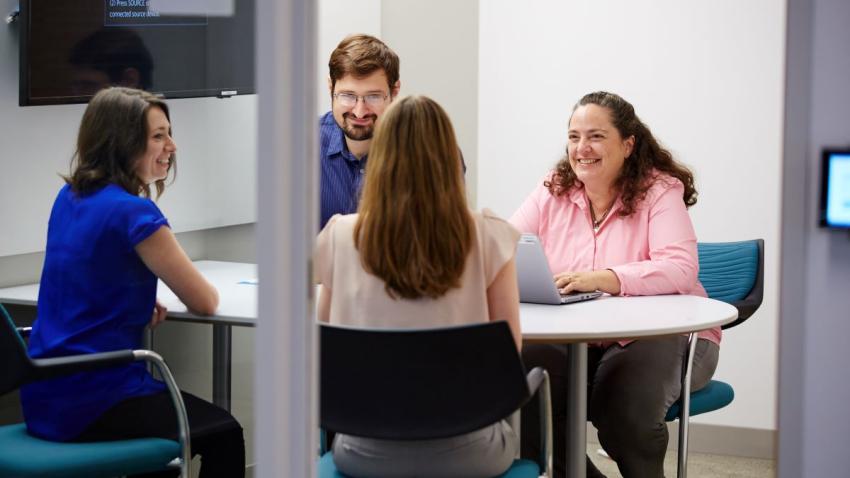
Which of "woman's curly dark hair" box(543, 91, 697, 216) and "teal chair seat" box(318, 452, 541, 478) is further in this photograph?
"woman's curly dark hair" box(543, 91, 697, 216)

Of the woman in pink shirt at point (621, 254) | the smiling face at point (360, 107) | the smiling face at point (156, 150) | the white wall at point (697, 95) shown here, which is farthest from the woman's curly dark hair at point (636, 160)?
the smiling face at point (156, 150)

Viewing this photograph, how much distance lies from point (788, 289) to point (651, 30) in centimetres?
269

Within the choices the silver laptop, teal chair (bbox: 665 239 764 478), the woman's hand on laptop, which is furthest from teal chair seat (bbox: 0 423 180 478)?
teal chair (bbox: 665 239 764 478)

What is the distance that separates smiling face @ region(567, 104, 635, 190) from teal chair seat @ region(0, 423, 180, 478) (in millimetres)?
1624

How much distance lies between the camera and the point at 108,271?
2453 mm

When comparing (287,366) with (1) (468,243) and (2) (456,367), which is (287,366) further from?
(1) (468,243)

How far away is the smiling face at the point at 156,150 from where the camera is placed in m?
2.44

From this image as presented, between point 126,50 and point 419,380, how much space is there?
0.99 metres

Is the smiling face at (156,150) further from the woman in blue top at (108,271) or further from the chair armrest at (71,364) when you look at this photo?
the chair armrest at (71,364)

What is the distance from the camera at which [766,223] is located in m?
4.42

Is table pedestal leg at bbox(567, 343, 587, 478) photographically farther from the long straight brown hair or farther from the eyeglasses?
the eyeglasses

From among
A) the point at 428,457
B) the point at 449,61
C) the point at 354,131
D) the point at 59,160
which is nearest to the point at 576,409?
the point at 428,457

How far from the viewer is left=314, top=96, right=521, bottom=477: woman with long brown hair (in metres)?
2.35

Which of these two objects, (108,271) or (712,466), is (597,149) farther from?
(108,271)
